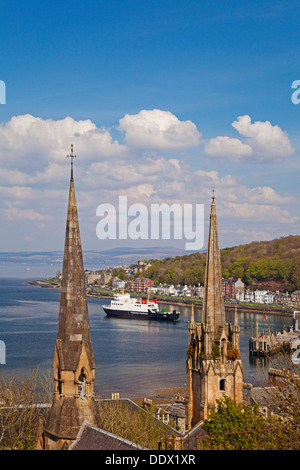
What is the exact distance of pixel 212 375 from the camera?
2270cm

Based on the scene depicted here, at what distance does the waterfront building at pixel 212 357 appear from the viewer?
Result: 2270cm

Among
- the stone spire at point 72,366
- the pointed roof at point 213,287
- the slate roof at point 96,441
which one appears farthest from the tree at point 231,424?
the pointed roof at point 213,287

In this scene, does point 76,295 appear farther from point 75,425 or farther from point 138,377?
point 138,377

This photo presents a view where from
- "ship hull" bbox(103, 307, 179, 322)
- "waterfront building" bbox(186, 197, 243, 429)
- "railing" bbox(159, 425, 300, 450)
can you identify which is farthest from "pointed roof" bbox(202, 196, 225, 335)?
"ship hull" bbox(103, 307, 179, 322)

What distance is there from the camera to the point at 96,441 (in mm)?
10734

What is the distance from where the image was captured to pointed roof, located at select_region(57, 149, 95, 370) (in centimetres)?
1134

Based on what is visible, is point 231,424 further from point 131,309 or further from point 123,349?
point 131,309

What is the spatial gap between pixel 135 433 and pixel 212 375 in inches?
141

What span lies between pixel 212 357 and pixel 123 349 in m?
54.0

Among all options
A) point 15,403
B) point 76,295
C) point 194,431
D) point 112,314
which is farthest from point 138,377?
point 112,314

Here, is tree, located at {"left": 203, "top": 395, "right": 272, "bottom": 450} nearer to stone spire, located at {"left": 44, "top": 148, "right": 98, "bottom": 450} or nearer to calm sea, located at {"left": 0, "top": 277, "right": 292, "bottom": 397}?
stone spire, located at {"left": 44, "top": 148, "right": 98, "bottom": 450}

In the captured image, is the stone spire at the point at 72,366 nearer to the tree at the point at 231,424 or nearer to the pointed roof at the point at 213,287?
the tree at the point at 231,424

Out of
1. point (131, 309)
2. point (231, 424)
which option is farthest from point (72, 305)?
point (131, 309)

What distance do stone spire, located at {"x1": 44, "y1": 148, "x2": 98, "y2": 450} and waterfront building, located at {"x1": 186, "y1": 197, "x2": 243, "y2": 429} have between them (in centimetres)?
1179
